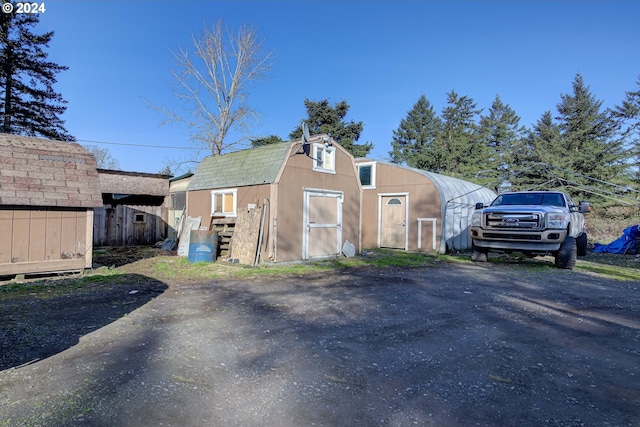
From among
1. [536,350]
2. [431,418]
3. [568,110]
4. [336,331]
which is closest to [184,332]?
[336,331]

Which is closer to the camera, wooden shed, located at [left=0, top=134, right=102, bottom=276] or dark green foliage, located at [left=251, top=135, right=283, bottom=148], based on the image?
wooden shed, located at [left=0, top=134, right=102, bottom=276]

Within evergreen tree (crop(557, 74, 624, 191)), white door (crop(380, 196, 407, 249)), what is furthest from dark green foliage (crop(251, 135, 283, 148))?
evergreen tree (crop(557, 74, 624, 191))

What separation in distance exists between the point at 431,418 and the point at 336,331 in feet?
6.94

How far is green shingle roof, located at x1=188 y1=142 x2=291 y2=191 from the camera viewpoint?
1088 centimetres

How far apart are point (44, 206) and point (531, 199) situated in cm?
1369

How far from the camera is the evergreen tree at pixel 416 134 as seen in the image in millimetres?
38719

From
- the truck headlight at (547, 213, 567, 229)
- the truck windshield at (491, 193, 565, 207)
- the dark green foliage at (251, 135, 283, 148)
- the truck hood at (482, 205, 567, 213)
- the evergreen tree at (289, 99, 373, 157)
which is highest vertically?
the evergreen tree at (289, 99, 373, 157)

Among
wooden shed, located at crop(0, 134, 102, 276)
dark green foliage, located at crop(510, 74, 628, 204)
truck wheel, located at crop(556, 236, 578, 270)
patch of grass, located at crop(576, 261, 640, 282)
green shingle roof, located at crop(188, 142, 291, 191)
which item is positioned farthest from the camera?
dark green foliage, located at crop(510, 74, 628, 204)

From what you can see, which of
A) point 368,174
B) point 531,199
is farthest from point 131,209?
point 531,199

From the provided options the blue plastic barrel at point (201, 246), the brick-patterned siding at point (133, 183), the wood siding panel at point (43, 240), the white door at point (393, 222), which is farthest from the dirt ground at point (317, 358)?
the brick-patterned siding at point (133, 183)

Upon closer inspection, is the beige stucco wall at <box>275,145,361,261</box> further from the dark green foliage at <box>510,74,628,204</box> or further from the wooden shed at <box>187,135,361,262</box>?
the dark green foliage at <box>510,74,628,204</box>

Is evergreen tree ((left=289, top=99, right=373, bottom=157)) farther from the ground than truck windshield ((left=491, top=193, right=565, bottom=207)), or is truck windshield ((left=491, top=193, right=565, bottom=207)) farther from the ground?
evergreen tree ((left=289, top=99, right=373, bottom=157))

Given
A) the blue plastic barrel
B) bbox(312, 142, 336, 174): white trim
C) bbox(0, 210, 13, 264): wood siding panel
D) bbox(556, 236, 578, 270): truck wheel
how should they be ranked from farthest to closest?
bbox(312, 142, 336, 174): white trim → the blue plastic barrel → bbox(556, 236, 578, 270): truck wheel → bbox(0, 210, 13, 264): wood siding panel

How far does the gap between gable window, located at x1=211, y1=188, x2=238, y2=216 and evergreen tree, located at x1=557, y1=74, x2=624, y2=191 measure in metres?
30.2
